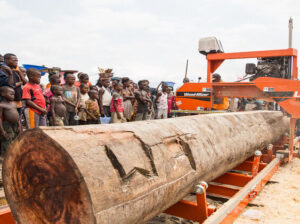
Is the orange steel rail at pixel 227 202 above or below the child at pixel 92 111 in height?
below

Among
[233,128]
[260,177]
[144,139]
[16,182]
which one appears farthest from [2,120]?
[260,177]

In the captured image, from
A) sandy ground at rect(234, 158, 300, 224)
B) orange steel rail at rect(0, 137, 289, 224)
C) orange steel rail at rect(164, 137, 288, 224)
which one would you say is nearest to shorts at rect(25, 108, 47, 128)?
orange steel rail at rect(0, 137, 289, 224)

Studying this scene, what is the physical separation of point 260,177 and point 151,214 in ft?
6.25

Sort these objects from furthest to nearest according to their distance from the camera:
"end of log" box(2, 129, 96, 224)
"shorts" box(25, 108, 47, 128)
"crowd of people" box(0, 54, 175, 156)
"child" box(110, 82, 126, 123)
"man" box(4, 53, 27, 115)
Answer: "child" box(110, 82, 126, 123)
"man" box(4, 53, 27, 115)
"shorts" box(25, 108, 47, 128)
"crowd of people" box(0, 54, 175, 156)
"end of log" box(2, 129, 96, 224)

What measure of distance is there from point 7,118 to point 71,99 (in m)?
1.48

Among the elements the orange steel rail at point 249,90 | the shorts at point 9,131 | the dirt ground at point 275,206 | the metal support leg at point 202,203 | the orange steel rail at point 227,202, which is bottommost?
the dirt ground at point 275,206

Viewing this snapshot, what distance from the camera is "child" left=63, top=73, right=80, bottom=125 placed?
16.0 ft

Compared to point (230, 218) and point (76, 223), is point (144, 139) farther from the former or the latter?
point (230, 218)

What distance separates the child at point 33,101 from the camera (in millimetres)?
3857

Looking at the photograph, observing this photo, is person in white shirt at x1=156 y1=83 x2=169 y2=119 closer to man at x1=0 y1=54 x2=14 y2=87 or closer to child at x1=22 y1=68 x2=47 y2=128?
child at x1=22 y1=68 x2=47 y2=128

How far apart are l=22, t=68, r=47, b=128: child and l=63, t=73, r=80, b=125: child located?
0.85 metres

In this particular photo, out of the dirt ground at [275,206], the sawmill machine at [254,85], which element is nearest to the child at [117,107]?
the sawmill machine at [254,85]

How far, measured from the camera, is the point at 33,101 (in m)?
3.94

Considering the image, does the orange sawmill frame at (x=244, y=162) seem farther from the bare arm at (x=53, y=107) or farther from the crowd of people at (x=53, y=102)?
the bare arm at (x=53, y=107)
